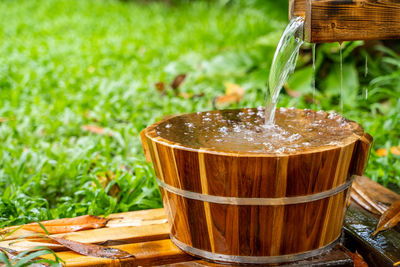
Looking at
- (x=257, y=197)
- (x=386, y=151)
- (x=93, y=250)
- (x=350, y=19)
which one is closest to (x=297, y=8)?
(x=350, y=19)

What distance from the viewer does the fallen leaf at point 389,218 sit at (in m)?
1.78

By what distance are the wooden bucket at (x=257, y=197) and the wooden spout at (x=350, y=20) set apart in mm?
388

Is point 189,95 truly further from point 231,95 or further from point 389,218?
point 389,218

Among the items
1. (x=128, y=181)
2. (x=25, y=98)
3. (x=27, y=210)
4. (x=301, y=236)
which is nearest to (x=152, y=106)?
(x=25, y=98)

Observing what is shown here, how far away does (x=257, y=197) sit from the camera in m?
1.47

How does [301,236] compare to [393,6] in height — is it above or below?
below

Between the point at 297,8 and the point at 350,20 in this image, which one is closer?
the point at 350,20

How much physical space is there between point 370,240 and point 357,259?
9cm

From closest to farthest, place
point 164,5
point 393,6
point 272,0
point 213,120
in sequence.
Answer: point 393,6
point 213,120
point 272,0
point 164,5

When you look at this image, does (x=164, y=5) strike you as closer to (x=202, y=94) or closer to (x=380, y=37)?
(x=202, y=94)

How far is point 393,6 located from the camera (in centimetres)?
164

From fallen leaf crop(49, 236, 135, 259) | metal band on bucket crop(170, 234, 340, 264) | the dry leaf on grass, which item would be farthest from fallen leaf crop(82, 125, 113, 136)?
metal band on bucket crop(170, 234, 340, 264)

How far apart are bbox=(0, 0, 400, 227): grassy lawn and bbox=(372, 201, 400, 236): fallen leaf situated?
60 cm

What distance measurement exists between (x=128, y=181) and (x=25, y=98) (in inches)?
76.6
